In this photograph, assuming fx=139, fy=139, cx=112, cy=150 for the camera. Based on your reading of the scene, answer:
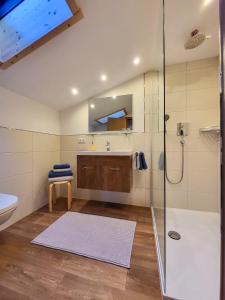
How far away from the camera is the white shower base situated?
93cm

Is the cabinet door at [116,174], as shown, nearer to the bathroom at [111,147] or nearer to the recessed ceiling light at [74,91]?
the bathroom at [111,147]

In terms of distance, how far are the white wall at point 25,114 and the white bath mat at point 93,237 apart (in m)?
1.38

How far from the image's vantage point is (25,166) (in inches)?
76.9

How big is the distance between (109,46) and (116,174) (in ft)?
5.09

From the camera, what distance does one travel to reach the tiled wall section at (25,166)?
5.55ft

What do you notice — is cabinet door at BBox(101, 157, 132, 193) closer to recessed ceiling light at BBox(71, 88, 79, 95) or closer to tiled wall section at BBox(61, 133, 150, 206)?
tiled wall section at BBox(61, 133, 150, 206)

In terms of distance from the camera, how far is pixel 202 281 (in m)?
0.99

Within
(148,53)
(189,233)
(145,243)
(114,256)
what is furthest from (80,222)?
(148,53)

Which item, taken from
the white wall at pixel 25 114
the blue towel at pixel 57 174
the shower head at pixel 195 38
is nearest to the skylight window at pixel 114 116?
the white wall at pixel 25 114

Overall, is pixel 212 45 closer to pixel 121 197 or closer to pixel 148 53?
pixel 148 53

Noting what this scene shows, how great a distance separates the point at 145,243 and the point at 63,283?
31.3 inches

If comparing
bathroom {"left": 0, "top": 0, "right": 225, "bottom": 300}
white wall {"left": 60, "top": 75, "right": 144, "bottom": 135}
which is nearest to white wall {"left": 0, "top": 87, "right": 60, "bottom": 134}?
bathroom {"left": 0, "top": 0, "right": 225, "bottom": 300}

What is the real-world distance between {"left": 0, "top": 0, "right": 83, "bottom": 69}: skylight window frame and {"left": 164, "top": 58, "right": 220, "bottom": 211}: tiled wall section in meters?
1.34

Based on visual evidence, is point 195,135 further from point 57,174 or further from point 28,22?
point 28,22
